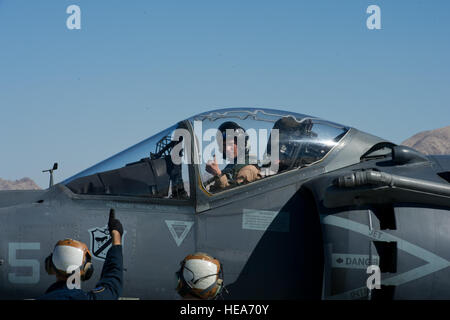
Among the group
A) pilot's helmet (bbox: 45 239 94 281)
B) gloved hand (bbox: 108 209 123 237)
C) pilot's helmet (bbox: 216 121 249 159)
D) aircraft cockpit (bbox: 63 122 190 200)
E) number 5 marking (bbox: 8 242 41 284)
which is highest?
pilot's helmet (bbox: 216 121 249 159)

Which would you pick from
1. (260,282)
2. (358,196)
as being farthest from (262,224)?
(358,196)

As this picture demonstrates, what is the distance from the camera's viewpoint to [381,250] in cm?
569

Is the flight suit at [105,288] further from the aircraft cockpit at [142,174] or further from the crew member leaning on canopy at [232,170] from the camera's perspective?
the crew member leaning on canopy at [232,170]

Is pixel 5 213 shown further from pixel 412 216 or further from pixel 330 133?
pixel 412 216

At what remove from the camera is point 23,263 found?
573 centimetres

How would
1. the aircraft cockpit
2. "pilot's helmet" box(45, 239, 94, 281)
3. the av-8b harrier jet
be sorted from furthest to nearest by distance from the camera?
1. the aircraft cockpit
2. the av-8b harrier jet
3. "pilot's helmet" box(45, 239, 94, 281)

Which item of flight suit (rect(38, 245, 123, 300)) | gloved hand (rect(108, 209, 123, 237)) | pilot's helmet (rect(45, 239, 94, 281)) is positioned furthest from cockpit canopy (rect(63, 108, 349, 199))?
pilot's helmet (rect(45, 239, 94, 281))

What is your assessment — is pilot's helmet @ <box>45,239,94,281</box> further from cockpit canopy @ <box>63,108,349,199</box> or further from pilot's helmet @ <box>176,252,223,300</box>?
cockpit canopy @ <box>63,108,349,199</box>

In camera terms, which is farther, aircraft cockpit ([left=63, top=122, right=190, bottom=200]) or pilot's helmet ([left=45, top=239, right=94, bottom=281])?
aircraft cockpit ([left=63, top=122, right=190, bottom=200])

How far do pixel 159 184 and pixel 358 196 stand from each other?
2.05 m

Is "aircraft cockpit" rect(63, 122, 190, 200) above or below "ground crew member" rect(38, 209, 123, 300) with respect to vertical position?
above

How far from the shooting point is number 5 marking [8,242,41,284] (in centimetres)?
571

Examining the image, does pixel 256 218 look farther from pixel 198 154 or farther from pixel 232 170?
Answer: pixel 198 154

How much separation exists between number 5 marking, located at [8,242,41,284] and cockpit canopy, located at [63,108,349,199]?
0.80 meters
